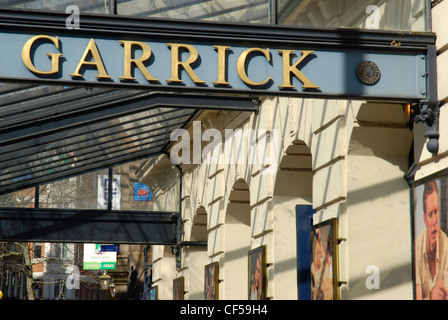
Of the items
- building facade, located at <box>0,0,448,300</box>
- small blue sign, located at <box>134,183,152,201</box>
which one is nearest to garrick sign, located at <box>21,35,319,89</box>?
building facade, located at <box>0,0,448,300</box>

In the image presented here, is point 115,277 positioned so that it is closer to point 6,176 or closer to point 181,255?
point 181,255

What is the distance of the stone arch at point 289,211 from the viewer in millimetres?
14234

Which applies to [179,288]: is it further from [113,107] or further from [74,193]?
[113,107]

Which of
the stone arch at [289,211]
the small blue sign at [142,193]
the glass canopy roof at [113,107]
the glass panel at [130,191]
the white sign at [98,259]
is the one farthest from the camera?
the white sign at [98,259]

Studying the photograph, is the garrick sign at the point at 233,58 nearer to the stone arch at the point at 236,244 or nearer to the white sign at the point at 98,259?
the stone arch at the point at 236,244

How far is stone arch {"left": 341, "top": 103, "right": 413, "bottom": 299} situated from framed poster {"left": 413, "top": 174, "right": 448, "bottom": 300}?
1.30 m

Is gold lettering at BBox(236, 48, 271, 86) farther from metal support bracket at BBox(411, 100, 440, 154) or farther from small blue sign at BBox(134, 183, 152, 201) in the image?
small blue sign at BBox(134, 183, 152, 201)

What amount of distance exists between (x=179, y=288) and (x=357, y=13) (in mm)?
12718

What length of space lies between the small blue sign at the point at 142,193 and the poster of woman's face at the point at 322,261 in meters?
12.0

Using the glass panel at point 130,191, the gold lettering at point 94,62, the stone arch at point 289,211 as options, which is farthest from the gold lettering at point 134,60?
the glass panel at point 130,191

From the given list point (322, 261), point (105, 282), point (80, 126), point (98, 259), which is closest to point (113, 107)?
point (80, 126)

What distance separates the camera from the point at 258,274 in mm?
15000
